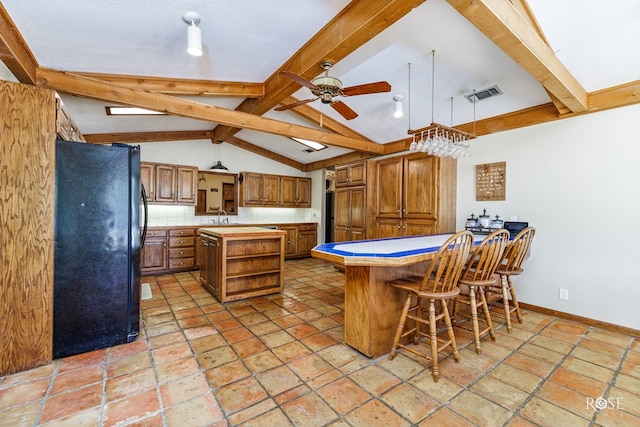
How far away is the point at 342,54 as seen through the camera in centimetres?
263

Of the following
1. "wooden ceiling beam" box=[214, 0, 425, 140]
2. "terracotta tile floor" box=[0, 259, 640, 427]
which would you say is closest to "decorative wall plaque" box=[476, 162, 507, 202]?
"terracotta tile floor" box=[0, 259, 640, 427]

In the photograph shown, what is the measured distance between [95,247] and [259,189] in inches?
182

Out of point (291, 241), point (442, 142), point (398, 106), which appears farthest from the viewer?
point (291, 241)

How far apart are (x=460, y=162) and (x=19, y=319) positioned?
209 inches

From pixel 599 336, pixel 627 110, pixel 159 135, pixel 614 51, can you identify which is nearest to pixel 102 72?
pixel 159 135

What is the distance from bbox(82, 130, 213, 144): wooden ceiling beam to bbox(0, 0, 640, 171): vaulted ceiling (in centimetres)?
80

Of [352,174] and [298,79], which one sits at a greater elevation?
[298,79]

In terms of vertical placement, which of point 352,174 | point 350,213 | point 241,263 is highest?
point 352,174

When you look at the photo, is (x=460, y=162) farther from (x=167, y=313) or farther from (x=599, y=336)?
(x=167, y=313)

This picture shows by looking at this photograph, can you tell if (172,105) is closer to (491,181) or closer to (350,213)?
(350,213)

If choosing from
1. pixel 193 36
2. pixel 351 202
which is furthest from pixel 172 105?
pixel 351 202

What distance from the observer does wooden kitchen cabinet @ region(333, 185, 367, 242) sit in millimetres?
5307

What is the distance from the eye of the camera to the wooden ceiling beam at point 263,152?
6801mm

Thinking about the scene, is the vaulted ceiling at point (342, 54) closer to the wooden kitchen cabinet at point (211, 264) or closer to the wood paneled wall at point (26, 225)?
the wood paneled wall at point (26, 225)
